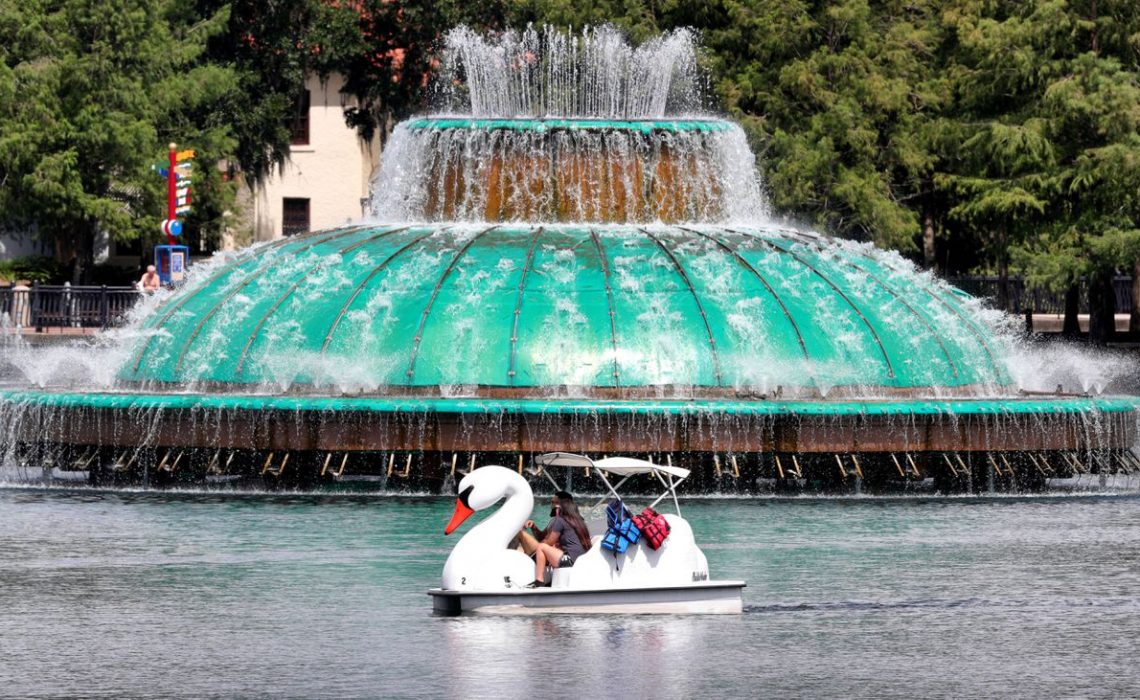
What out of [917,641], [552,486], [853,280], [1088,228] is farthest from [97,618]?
[1088,228]

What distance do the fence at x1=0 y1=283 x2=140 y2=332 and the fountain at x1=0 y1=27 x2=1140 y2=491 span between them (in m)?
25.5

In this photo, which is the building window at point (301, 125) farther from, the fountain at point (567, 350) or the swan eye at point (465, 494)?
the swan eye at point (465, 494)

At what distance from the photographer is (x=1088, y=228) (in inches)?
2154

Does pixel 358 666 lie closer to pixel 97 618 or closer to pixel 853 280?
pixel 97 618

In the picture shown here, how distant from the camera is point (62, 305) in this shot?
56.5 m

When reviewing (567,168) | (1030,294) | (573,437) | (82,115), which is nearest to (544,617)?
(573,437)

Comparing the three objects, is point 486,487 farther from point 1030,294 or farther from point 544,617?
point 1030,294

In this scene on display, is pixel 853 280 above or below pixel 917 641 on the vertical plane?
above

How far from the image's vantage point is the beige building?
266ft

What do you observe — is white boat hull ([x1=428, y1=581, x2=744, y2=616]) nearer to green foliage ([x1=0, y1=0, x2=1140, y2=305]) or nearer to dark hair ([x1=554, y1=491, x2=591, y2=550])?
dark hair ([x1=554, y1=491, x2=591, y2=550])

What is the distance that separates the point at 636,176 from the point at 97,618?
1491 centimetres

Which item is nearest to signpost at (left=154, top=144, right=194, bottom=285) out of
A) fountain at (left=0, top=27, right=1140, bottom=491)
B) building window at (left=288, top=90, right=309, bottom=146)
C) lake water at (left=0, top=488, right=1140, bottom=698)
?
building window at (left=288, top=90, right=309, bottom=146)

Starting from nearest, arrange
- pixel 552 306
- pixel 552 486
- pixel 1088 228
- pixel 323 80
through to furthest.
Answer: pixel 552 486 → pixel 552 306 → pixel 1088 228 → pixel 323 80

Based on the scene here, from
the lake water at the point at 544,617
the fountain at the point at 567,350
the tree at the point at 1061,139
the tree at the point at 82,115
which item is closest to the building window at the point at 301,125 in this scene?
the tree at the point at 82,115
